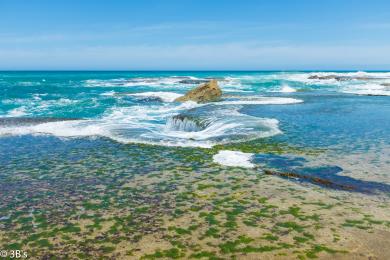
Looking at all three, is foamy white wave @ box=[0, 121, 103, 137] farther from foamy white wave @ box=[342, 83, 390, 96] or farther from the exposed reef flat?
foamy white wave @ box=[342, 83, 390, 96]

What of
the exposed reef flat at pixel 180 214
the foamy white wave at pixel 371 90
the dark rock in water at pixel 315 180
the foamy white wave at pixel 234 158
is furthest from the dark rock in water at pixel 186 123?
the foamy white wave at pixel 371 90

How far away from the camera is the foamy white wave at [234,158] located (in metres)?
17.2

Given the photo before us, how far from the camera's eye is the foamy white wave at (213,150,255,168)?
1716 centimetres

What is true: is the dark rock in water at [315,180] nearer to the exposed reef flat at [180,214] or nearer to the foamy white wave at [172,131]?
the exposed reef flat at [180,214]

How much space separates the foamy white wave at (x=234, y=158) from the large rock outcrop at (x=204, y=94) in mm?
30486

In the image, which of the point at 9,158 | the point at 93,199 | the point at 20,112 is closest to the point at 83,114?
the point at 20,112

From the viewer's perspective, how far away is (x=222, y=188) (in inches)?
547

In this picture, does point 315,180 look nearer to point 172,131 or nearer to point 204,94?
point 172,131

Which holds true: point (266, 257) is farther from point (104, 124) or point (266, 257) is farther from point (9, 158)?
point (104, 124)

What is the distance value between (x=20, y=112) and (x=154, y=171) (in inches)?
1290

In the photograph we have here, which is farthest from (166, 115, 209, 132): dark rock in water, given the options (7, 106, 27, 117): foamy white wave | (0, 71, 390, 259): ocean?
(7, 106, 27, 117): foamy white wave

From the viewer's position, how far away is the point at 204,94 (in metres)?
50.2

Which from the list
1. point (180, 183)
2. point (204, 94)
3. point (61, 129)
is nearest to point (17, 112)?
point (61, 129)

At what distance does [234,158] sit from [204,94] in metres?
32.6
